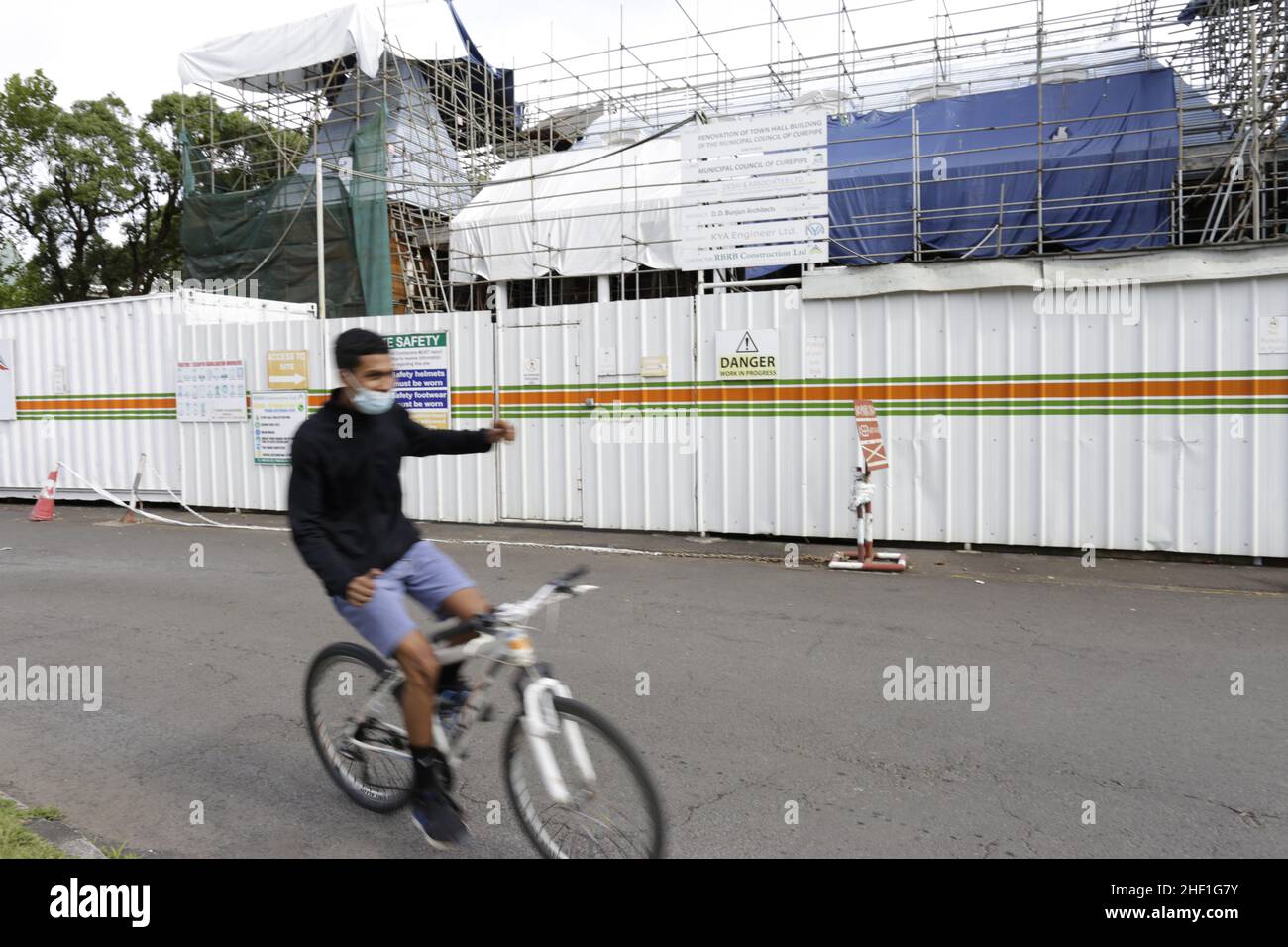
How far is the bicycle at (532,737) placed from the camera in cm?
323

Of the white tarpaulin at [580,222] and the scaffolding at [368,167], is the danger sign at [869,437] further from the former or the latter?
the scaffolding at [368,167]

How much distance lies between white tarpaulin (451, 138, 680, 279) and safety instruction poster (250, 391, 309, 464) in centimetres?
608

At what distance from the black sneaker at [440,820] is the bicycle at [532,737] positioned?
0.22 feet

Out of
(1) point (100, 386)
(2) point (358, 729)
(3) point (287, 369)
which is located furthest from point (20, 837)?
(1) point (100, 386)

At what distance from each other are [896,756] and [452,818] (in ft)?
7.16

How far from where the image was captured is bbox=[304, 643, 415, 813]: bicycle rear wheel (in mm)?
3955

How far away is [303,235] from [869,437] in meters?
16.4

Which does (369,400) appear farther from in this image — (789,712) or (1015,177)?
(1015,177)

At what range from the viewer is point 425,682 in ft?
11.7

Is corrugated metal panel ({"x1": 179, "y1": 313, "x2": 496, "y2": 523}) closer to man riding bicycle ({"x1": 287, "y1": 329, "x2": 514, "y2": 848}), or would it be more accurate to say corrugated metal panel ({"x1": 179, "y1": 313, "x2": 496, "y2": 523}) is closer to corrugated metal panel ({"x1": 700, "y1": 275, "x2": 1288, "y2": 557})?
corrugated metal panel ({"x1": 700, "y1": 275, "x2": 1288, "y2": 557})

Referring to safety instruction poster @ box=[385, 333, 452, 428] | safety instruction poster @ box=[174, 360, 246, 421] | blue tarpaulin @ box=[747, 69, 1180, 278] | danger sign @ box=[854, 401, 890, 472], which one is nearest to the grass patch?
danger sign @ box=[854, 401, 890, 472]

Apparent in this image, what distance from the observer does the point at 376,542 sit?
381 centimetres

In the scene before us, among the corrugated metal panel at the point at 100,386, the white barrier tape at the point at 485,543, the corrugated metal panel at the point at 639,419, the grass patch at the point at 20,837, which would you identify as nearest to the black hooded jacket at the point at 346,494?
the grass patch at the point at 20,837
